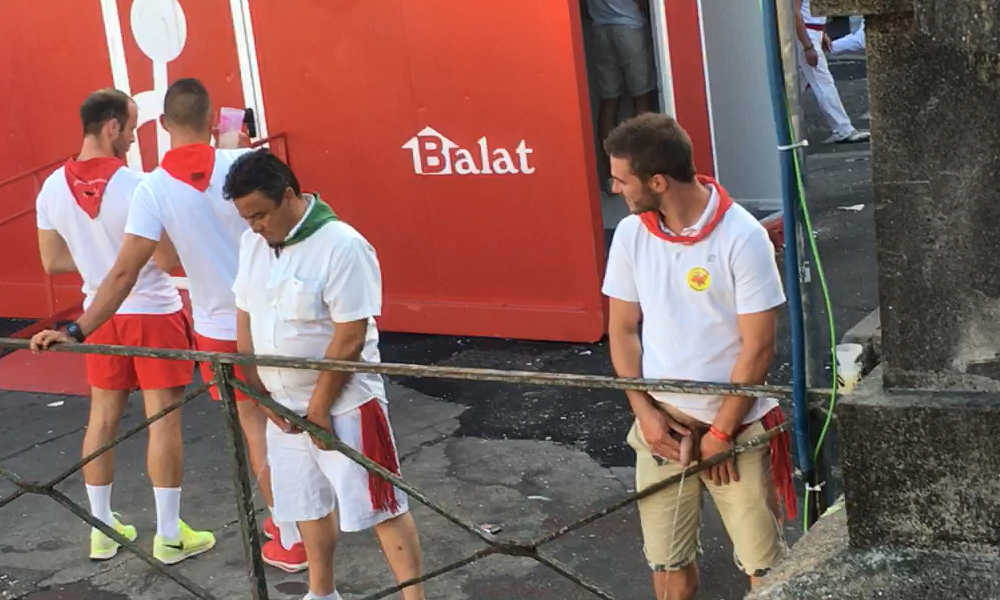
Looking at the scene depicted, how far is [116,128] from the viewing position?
6059 millimetres

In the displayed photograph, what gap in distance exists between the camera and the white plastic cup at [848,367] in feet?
10.9

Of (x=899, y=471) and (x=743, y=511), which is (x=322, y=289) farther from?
(x=899, y=471)

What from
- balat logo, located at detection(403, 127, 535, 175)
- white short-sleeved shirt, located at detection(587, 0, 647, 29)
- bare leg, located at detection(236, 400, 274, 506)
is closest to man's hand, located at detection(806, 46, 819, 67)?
white short-sleeved shirt, located at detection(587, 0, 647, 29)

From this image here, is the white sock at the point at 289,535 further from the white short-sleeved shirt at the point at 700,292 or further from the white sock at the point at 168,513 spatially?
the white short-sleeved shirt at the point at 700,292

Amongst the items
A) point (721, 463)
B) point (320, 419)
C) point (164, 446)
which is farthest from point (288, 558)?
point (721, 463)

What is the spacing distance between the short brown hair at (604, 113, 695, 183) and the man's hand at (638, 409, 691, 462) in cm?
67

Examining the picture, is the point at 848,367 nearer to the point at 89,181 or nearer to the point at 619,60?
the point at 89,181

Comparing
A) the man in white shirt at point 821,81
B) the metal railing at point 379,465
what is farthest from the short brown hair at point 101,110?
the man in white shirt at point 821,81

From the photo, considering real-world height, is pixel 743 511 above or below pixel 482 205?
below

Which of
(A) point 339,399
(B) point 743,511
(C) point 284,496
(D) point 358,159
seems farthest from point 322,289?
(D) point 358,159

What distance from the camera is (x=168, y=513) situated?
19.7ft

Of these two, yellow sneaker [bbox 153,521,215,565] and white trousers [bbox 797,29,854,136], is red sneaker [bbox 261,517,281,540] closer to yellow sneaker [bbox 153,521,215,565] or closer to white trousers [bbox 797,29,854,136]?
yellow sneaker [bbox 153,521,215,565]

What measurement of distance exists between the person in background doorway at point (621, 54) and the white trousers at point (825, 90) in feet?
9.92

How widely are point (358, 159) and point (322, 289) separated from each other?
4362 millimetres
